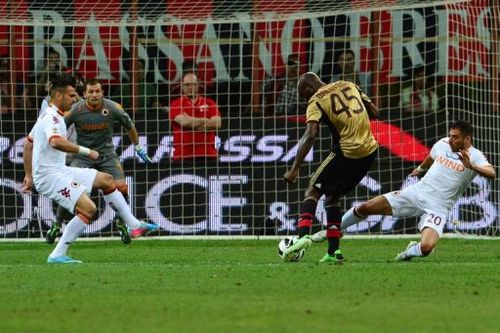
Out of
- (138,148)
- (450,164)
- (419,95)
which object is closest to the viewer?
(450,164)

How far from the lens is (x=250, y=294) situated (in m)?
10.4

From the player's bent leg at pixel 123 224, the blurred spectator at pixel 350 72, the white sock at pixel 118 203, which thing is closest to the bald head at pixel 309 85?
the white sock at pixel 118 203

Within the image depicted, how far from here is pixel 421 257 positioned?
48.6 feet

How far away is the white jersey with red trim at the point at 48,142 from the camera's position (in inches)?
571

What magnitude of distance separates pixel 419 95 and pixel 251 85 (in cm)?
262

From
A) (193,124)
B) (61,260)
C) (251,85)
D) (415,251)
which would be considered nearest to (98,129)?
(193,124)

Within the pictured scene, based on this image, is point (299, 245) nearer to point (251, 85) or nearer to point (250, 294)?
point (250, 294)

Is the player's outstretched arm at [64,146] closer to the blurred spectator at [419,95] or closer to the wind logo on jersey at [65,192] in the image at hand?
the wind logo on jersey at [65,192]

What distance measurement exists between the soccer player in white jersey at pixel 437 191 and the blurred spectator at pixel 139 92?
21.6ft

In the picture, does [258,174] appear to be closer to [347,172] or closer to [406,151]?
[406,151]

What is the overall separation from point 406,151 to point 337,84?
645cm

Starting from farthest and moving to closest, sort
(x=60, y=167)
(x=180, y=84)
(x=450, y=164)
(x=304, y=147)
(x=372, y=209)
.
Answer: (x=180, y=84) < (x=372, y=209) < (x=60, y=167) < (x=450, y=164) < (x=304, y=147)

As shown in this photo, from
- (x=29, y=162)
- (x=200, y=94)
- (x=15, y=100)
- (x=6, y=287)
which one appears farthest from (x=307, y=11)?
(x=6, y=287)

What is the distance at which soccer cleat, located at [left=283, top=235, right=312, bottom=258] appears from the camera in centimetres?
1371
